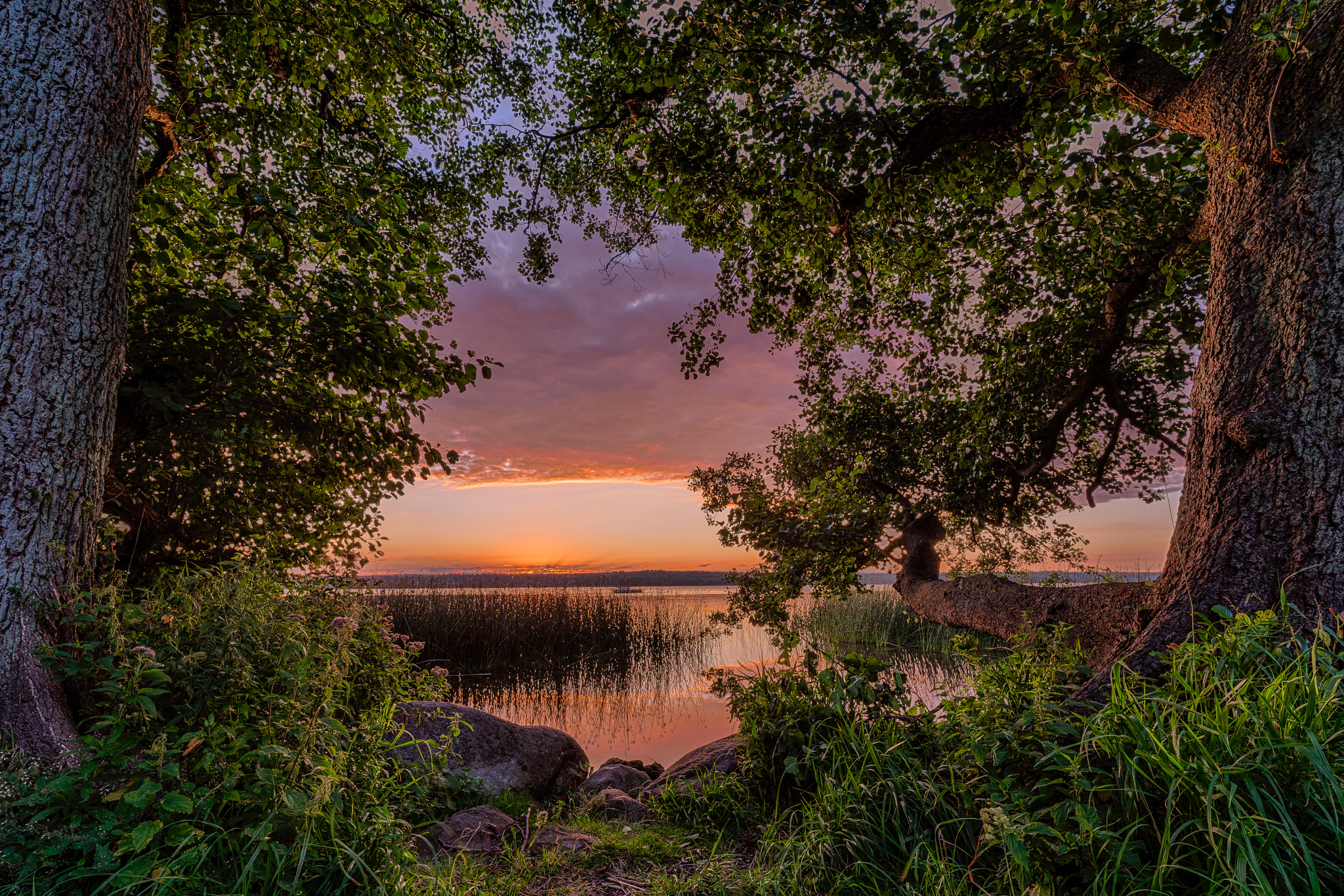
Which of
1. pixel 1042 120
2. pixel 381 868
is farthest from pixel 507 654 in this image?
pixel 1042 120

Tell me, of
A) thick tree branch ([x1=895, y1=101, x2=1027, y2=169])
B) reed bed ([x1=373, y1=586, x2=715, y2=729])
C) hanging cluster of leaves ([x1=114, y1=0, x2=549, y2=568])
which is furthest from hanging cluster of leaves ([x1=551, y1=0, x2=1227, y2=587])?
reed bed ([x1=373, y1=586, x2=715, y2=729])

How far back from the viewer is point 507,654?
427 inches

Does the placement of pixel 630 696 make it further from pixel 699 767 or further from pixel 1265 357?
pixel 1265 357

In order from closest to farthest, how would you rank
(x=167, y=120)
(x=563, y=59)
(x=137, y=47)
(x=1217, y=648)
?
(x=1217, y=648)
(x=137, y=47)
(x=167, y=120)
(x=563, y=59)

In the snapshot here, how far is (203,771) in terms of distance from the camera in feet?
5.43

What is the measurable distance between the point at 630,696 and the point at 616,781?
5.36m

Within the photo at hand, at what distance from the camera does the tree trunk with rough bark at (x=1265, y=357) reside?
220 cm

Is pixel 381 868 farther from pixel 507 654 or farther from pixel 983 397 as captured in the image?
pixel 507 654

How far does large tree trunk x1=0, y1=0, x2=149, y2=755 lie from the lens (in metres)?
1.95

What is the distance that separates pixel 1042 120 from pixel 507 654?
37.5 ft

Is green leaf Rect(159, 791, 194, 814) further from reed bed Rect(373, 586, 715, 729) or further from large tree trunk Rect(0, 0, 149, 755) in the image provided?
reed bed Rect(373, 586, 715, 729)

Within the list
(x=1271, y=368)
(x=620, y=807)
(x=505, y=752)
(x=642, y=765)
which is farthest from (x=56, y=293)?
(x=642, y=765)

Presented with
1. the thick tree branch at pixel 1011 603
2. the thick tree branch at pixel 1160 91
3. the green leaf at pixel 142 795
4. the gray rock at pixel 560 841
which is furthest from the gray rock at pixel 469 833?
the thick tree branch at pixel 1160 91

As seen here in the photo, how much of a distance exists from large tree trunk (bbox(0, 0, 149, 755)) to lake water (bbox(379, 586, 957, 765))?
20.2 feet
